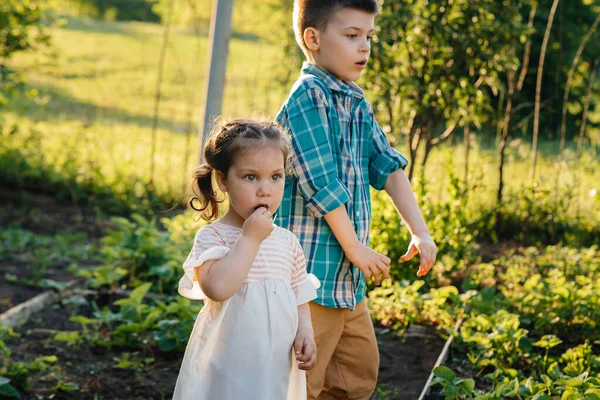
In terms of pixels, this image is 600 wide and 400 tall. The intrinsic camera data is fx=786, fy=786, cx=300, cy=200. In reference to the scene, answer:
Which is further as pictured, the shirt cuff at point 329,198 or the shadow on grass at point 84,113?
the shadow on grass at point 84,113

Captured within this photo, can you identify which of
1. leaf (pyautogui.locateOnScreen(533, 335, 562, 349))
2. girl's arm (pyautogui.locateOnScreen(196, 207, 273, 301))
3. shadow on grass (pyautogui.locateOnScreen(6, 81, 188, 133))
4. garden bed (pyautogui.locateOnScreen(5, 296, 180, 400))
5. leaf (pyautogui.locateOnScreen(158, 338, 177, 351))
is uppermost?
girl's arm (pyautogui.locateOnScreen(196, 207, 273, 301))

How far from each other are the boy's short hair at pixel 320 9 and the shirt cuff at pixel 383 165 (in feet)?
1.65

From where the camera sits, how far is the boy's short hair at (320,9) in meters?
2.65

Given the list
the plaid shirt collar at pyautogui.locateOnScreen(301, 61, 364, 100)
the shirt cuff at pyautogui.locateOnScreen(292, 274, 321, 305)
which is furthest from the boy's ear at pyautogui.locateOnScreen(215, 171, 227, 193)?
the plaid shirt collar at pyautogui.locateOnScreen(301, 61, 364, 100)

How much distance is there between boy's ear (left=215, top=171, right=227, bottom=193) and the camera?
7.35 ft

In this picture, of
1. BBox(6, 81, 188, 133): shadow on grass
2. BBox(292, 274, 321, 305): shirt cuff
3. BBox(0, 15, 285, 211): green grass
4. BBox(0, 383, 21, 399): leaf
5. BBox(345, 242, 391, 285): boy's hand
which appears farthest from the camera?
BBox(6, 81, 188, 133): shadow on grass

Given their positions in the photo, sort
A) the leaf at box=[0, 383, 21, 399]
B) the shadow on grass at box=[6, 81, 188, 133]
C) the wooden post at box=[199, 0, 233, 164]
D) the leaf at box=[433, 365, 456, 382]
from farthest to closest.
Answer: the shadow on grass at box=[6, 81, 188, 133] < the wooden post at box=[199, 0, 233, 164] < the leaf at box=[0, 383, 21, 399] < the leaf at box=[433, 365, 456, 382]

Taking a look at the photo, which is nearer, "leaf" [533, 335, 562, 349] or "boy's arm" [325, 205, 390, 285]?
"boy's arm" [325, 205, 390, 285]

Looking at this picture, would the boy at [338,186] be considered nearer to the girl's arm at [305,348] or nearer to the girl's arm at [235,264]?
the girl's arm at [305,348]

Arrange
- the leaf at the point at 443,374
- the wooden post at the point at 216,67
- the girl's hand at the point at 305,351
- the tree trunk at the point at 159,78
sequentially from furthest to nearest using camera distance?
→ the tree trunk at the point at 159,78, the wooden post at the point at 216,67, the leaf at the point at 443,374, the girl's hand at the point at 305,351

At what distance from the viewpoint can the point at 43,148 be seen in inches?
344

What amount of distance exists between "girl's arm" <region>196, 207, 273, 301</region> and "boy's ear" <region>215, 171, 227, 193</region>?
18cm

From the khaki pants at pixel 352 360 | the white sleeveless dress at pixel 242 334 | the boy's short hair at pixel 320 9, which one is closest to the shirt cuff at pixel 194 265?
the white sleeveless dress at pixel 242 334

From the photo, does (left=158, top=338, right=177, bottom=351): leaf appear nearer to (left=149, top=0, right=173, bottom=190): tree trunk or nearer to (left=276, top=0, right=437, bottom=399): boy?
(left=276, top=0, right=437, bottom=399): boy
